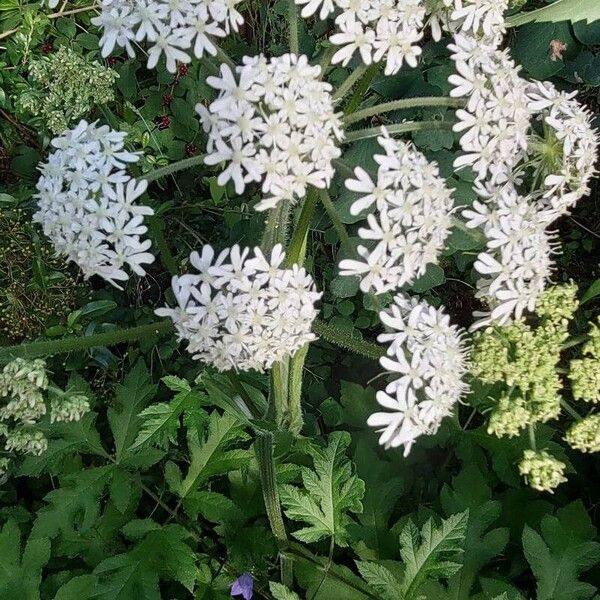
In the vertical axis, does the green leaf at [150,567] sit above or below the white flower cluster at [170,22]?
below

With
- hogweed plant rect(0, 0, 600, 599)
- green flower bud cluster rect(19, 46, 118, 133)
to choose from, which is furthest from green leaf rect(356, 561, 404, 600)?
green flower bud cluster rect(19, 46, 118, 133)

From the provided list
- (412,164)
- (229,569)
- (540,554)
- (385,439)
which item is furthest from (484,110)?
(229,569)

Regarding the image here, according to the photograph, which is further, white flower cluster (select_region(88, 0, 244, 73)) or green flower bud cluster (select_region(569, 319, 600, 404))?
green flower bud cluster (select_region(569, 319, 600, 404))

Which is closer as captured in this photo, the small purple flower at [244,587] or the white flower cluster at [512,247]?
the white flower cluster at [512,247]

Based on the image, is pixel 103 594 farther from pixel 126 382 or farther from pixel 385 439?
pixel 385 439

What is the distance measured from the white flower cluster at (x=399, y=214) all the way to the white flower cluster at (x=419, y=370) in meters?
0.16

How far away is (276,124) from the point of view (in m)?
1.99

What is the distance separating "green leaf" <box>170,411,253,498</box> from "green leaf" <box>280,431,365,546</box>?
11.4 inches

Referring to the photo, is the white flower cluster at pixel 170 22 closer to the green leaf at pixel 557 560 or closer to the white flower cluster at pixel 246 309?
the white flower cluster at pixel 246 309

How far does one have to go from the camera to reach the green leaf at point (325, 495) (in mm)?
2689

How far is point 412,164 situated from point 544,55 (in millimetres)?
1209

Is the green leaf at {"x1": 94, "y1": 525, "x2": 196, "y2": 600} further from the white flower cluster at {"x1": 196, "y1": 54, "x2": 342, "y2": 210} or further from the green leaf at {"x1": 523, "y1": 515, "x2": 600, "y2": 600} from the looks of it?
the white flower cluster at {"x1": 196, "y1": 54, "x2": 342, "y2": 210}

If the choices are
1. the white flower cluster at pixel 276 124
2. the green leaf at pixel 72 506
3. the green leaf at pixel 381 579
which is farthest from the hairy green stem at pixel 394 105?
the green leaf at pixel 72 506

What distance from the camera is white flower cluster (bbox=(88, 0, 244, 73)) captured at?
2.09m
